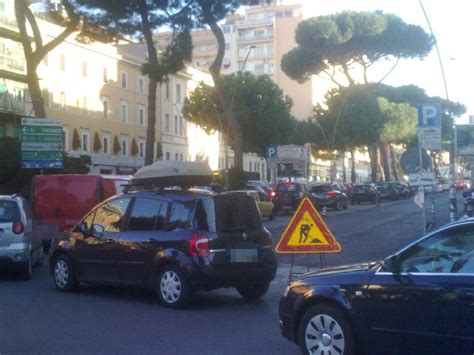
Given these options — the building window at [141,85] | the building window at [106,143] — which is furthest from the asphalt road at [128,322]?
the building window at [141,85]

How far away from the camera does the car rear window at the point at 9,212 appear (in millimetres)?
14406

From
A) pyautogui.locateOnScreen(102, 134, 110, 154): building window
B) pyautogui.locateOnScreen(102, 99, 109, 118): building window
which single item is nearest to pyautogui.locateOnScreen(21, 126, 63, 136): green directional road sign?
pyautogui.locateOnScreen(102, 134, 110, 154): building window

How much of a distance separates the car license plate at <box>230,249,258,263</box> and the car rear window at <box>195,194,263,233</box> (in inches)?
12.1

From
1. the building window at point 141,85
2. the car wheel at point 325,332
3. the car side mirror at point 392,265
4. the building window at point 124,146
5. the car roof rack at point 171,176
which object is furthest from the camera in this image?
the building window at point 141,85

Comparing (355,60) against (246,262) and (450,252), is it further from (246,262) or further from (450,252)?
(450,252)

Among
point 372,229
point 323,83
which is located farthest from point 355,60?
point 323,83

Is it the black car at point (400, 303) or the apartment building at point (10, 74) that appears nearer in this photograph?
the black car at point (400, 303)

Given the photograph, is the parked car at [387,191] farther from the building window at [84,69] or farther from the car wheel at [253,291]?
the car wheel at [253,291]

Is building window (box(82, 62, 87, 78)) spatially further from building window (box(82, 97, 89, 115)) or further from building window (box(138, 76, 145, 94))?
building window (box(138, 76, 145, 94))

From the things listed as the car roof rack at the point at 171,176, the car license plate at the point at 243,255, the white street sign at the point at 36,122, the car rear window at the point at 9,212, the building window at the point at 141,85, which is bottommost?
the car license plate at the point at 243,255

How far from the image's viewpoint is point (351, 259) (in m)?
19.0

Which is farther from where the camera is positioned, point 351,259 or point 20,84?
point 20,84

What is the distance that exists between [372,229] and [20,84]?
79.9 ft

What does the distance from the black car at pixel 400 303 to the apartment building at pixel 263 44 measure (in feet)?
298
